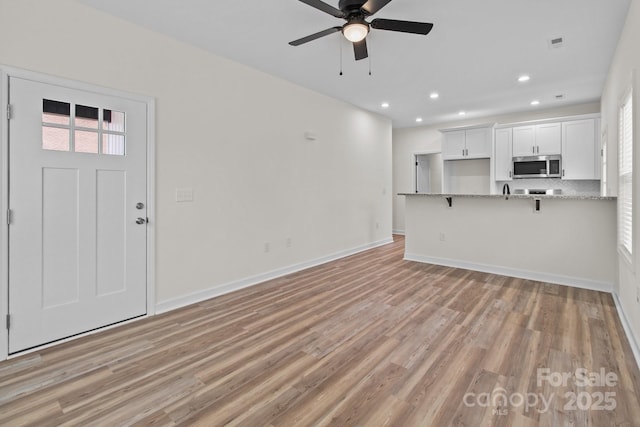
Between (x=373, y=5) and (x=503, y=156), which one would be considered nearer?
(x=373, y=5)

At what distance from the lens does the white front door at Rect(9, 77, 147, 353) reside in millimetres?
2381

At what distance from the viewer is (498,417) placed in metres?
1.68

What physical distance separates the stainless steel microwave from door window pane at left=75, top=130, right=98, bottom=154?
22.0ft

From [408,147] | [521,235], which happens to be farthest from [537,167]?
[408,147]

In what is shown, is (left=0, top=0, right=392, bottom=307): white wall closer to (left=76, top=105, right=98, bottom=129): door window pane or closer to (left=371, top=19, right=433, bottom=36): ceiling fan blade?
(left=76, top=105, right=98, bottom=129): door window pane

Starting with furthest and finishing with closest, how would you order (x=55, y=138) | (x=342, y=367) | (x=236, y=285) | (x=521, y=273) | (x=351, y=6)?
1. (x=521, y=273)
2. (x=236, y=285)
3. (x=55, y=138)
4. (x=351, y=6)
5. (x=342, y=367)

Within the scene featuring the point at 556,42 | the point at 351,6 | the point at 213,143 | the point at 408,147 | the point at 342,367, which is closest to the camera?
the point at 342,367

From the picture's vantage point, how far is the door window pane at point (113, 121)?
2807 millimetres

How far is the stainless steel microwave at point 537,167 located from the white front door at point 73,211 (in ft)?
20.8

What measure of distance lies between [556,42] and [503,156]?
3298 millimetres

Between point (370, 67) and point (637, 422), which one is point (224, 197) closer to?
point (370, 67)

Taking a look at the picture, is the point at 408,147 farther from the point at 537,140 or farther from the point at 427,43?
the point at 427,43

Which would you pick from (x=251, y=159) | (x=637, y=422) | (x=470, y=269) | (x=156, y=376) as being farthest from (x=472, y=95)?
(x=156, y=376)

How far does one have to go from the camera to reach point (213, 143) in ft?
11.8
